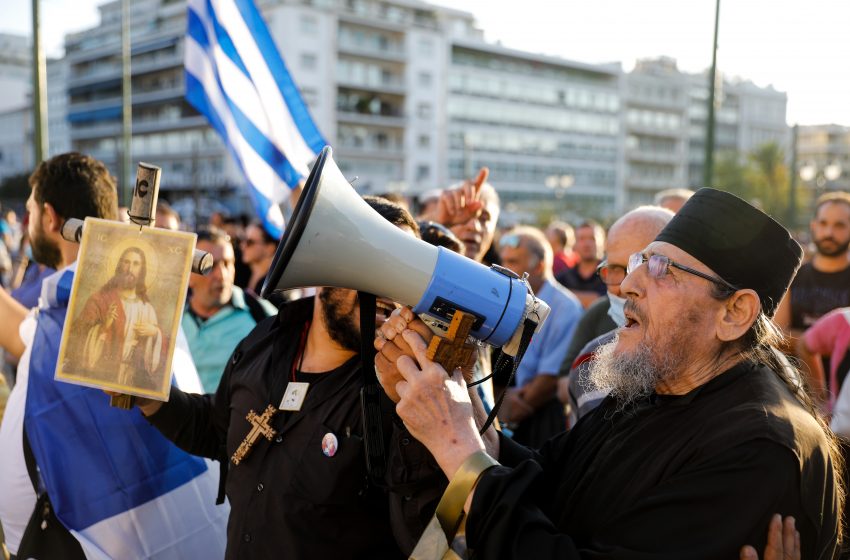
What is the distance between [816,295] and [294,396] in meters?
4.24

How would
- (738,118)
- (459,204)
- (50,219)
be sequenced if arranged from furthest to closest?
(738,118), (459,204), (50,219)

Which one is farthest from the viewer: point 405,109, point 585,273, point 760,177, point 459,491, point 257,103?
point 405,109

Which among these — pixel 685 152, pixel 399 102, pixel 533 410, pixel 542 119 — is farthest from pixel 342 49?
pixel 533 410

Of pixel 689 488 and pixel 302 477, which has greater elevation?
pixel 689 488

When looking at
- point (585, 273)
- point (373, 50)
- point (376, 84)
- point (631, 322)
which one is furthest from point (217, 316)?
point (373, 50)

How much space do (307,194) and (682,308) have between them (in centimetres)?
98

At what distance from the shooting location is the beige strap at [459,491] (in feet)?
5.73

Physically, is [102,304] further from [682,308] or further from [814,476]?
[814,476]

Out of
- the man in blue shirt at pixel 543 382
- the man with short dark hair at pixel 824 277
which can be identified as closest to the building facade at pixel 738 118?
the man with short dark hair at pixel 824 277

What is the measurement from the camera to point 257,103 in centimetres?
447

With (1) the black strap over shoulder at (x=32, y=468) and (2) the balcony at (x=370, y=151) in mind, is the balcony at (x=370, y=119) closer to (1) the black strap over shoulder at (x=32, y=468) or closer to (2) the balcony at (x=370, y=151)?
(2) the balcony at (x=370, y=151)

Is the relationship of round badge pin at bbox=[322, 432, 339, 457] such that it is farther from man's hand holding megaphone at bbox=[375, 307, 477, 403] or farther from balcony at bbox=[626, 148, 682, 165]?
balcony at bbox=[626, 148, 682, 165]

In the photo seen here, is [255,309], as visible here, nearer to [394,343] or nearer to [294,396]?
[294,396]

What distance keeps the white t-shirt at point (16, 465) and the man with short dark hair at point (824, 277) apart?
4444mm
